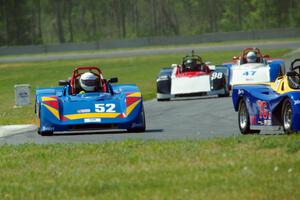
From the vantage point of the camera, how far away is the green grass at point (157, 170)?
30.5 ft

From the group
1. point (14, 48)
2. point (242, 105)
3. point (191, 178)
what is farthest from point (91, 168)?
point (14, 48)

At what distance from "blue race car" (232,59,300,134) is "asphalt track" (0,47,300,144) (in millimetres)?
328

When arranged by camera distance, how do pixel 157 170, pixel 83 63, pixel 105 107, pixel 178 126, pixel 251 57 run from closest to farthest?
pixel 157 170
pixel 105 107
pixel 178 126
pixel 251 57
pixel 83 63

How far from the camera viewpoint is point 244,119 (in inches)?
669

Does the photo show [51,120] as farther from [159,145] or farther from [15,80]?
[15,80]

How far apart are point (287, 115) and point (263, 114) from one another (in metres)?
0.96

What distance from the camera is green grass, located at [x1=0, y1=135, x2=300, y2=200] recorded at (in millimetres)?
9281

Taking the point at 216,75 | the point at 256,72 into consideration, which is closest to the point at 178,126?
the point at 216,75

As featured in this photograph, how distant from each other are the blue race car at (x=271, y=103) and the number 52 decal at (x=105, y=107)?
7.87 ft

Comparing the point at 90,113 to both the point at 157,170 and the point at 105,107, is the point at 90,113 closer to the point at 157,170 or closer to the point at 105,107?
the point at 105,107

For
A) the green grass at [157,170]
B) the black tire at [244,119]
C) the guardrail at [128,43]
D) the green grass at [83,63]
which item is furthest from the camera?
the guardrail at [128,43]

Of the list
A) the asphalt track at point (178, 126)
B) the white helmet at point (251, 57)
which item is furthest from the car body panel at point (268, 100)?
the white helmet at point (251, 57)

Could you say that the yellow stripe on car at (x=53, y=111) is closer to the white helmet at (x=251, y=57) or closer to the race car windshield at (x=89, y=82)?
the race car windshield at (x=89, y=82)

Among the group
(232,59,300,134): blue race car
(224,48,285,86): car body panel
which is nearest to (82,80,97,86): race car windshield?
(232,59,300,134): blue race car
